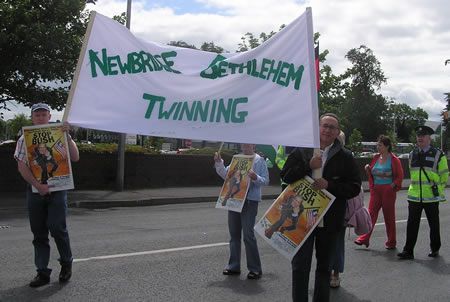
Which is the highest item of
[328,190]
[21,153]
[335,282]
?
[21,153]

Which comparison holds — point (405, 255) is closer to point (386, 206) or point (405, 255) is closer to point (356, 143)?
point (386, 206)

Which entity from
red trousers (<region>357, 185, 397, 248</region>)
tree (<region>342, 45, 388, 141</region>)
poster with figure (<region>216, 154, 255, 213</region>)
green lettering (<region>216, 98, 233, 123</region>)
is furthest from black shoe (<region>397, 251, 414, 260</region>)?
tree (<region>342, 45, 388, 141</region>)

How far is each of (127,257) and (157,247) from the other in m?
0.87

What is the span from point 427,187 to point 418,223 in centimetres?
56

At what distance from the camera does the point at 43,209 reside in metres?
5.80

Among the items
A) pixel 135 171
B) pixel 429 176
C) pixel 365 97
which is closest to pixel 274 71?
pixel 429 176

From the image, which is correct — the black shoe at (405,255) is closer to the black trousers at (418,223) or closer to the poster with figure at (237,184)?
the black trousers at (418,223)

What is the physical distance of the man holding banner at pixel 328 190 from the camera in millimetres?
4582

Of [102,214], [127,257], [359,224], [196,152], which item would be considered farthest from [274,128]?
[196,152]

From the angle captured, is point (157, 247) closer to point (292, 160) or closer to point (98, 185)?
point (292, 160)

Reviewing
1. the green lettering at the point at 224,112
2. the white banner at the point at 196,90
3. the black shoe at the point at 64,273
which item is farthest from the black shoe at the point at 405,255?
the black shoe at the point at 64,273

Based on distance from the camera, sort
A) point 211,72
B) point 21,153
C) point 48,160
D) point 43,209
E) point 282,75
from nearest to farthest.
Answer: point 282,75 < point 211,72 < point 48,160 < point 21,153 < point 43,209

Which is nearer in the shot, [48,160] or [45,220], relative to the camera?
[48,160]

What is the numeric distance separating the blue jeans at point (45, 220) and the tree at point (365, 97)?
7918cm
